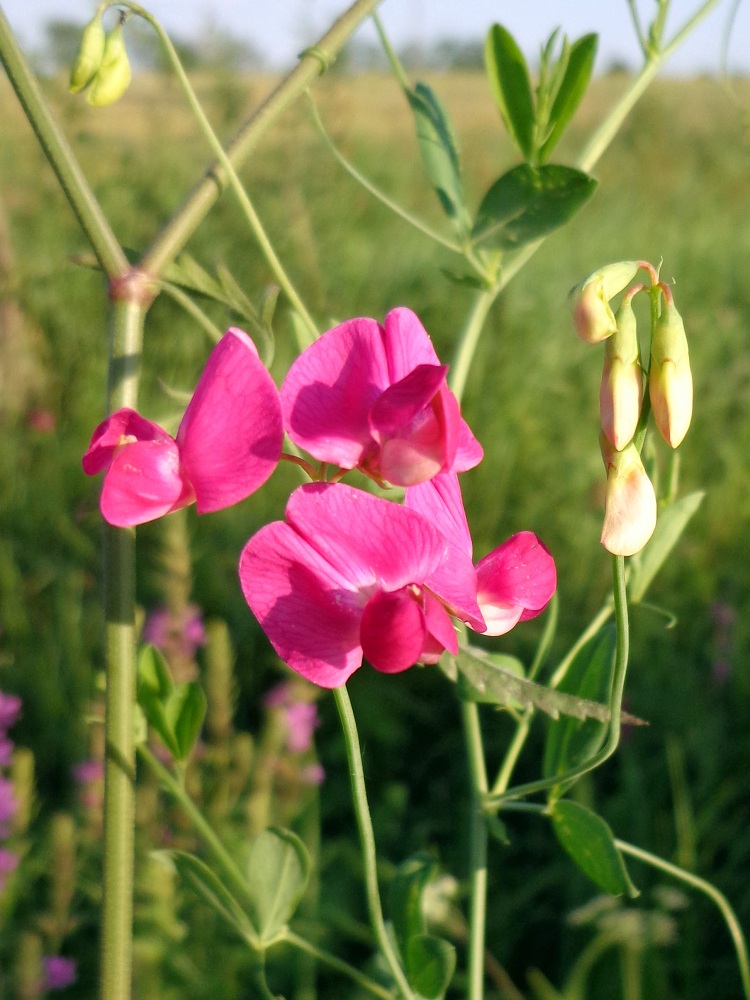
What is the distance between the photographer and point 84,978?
1321 mm

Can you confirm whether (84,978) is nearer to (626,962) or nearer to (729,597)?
→ (626,962)

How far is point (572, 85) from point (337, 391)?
30cm

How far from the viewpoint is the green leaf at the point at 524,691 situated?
0.39 meters

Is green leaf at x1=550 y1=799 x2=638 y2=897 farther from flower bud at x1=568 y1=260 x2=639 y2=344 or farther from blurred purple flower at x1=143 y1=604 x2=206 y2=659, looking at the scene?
blurred purple flower at x1=143 y1=604 x2=206 y2=659

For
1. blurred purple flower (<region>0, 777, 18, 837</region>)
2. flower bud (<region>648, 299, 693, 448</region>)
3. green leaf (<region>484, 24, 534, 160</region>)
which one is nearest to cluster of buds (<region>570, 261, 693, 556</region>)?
flower bud (<region>648, 299, 693, 448</region>)

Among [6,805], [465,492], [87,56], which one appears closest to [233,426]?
[87,56]

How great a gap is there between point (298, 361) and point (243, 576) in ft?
0.26

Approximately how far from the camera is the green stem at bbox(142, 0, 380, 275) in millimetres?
412

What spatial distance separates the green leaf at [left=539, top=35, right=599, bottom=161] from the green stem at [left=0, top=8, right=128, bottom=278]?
0.96ft

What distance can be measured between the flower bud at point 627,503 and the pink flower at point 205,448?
0.14 m

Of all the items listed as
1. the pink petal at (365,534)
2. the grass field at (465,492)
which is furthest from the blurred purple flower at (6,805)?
the pink petal at (365,534)

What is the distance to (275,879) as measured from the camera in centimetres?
55

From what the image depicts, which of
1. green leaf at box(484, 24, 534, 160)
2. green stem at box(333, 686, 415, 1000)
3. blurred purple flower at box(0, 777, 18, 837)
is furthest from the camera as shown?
blurred purple flower at box(0, 777, 18, 837)

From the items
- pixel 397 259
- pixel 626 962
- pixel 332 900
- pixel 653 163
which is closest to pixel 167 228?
pixel 626 962
